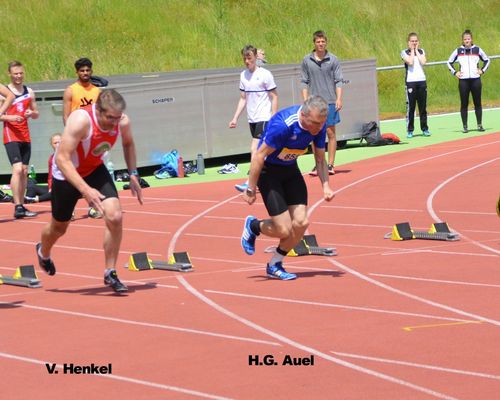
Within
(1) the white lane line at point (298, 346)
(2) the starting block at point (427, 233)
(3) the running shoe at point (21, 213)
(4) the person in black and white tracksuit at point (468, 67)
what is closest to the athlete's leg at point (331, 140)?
(3) the running shoe at point (21, 213)

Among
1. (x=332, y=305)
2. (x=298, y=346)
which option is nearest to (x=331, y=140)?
(x=332, y=305)

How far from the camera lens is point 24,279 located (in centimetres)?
1056

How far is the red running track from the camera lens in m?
6.91

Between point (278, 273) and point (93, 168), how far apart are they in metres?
1.89

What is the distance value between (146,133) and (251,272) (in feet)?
29.5

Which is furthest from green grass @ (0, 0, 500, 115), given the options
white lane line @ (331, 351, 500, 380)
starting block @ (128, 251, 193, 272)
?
white lane line @ (331, 351, 500, 380)

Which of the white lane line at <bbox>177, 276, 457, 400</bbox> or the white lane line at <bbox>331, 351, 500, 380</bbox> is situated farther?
the white lane line at <bbox>331, 351, 500, 380</bbox>

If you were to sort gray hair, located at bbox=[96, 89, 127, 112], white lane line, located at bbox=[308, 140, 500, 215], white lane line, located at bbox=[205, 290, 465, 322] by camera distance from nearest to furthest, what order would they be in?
1. white lane line, located at bbox=[205, 290, 465, 322]
2. gray hair, located at bbox=[96, 89, 127, 112]
3. white lane line, located at bbox=[308, 140, 500, 215]

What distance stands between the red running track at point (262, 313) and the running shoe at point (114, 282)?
8cm

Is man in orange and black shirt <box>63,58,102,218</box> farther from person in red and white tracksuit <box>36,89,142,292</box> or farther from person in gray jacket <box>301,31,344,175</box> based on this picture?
person in gray jacket <box>301,31,344,175</box>

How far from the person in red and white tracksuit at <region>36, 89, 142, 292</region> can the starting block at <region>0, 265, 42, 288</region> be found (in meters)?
0.46

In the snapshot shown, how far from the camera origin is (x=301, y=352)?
7598 mm

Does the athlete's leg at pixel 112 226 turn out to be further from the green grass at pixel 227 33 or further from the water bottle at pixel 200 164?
the green grass at pixel 227 33

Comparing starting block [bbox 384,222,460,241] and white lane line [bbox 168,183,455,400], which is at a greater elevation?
starting block [bbox 384,222,460,241]
